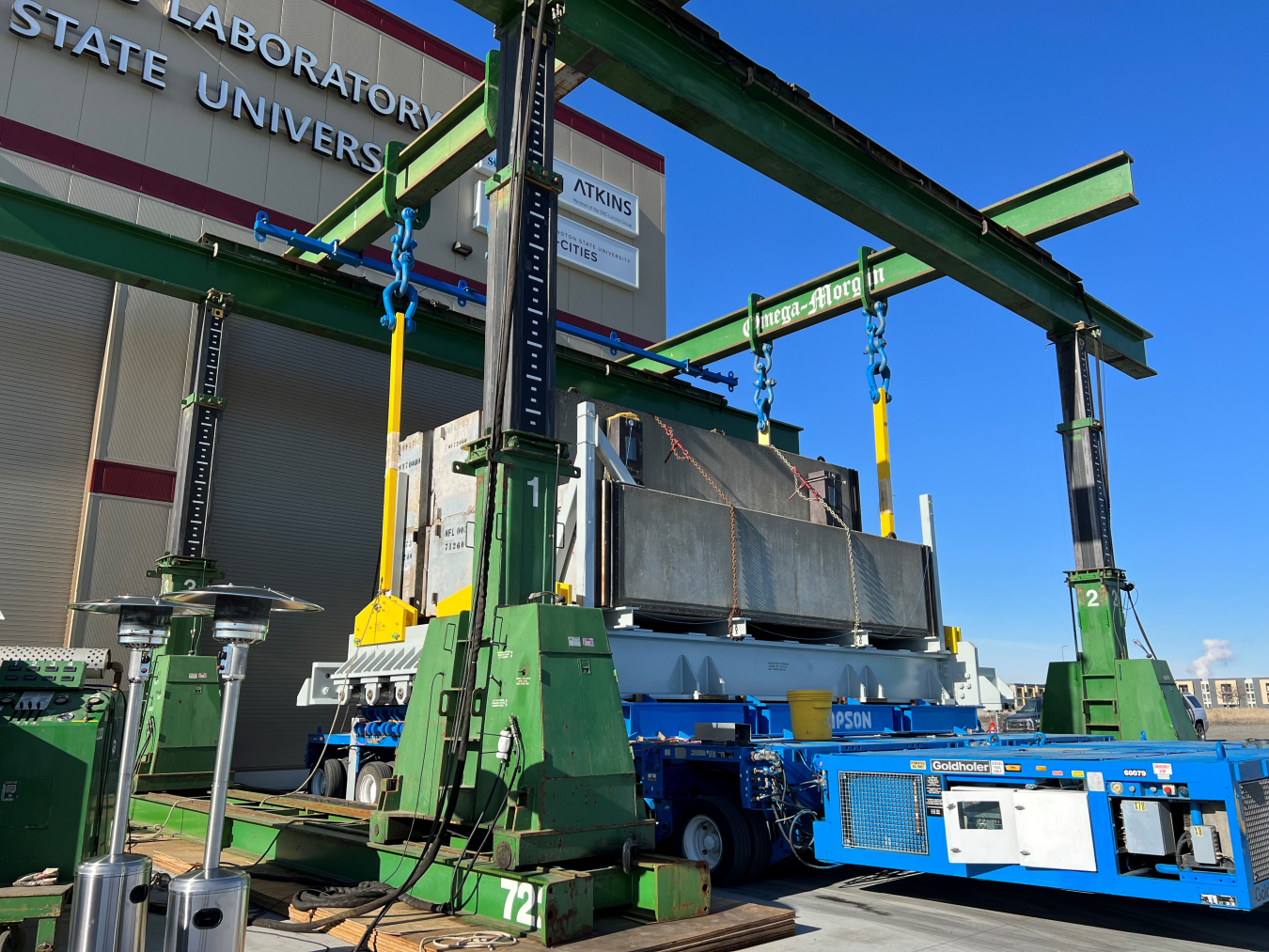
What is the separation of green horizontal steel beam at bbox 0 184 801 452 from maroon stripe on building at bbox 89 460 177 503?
3.01m

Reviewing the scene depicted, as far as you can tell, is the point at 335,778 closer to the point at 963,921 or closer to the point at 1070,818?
the point at 963,921

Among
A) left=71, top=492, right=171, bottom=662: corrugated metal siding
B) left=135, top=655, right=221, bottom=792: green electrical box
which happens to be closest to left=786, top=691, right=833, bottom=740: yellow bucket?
left=135, top=655, right=221, bottom=792: green electrical box

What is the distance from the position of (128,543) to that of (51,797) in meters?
9.58

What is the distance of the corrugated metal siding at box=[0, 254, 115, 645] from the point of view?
12859 millimetres

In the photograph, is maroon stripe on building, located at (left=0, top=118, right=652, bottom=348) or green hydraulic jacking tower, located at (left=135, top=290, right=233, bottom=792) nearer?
green hydraulic jacking tower, located at (left=135, top=290, right=233, bottom=792)

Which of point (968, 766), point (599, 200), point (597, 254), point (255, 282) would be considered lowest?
point (968, 766)

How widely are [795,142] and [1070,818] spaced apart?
7.13m

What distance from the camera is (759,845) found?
23.9ft

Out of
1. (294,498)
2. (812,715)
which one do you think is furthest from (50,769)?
(294,498)

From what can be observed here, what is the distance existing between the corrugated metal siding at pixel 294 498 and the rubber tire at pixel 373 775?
4.86m

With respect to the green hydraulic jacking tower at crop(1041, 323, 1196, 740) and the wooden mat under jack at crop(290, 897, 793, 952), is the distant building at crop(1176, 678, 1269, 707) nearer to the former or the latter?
the green hydraulic jacking tower at crop(1041, 323, 1196, 740)

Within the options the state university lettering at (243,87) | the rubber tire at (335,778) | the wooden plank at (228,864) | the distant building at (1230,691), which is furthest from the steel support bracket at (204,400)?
the distant building at (1230,691)

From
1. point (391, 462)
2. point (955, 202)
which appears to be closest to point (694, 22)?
point (955, 202)

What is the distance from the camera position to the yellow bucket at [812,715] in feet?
27.7
